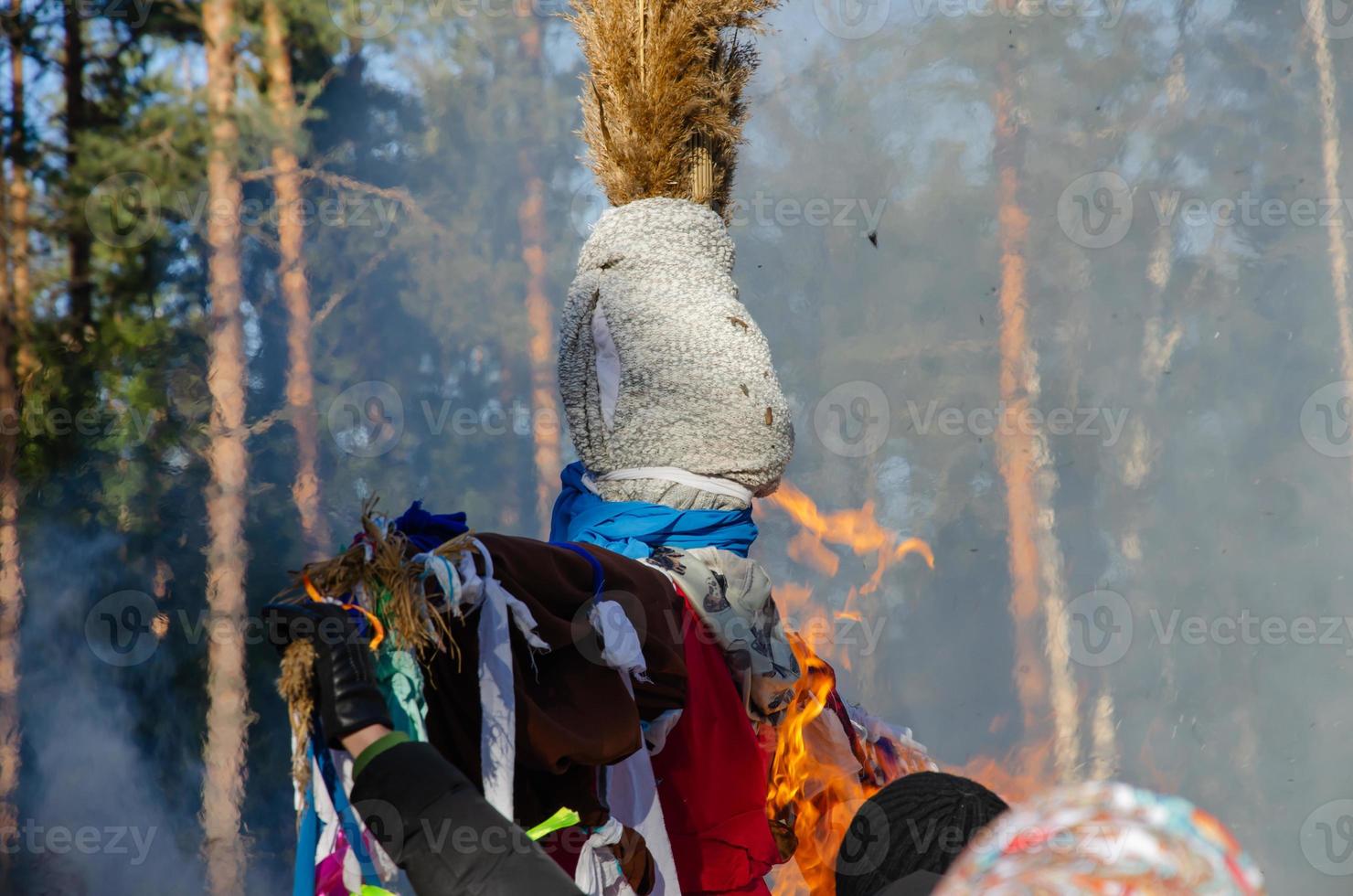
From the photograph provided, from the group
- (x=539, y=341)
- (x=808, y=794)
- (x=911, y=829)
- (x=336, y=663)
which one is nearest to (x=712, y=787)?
(x=808, y=794)

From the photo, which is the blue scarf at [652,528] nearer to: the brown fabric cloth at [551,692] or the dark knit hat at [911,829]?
the brown fabric cloth at [551,692]

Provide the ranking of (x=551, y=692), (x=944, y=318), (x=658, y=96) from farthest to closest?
(x=944, y=318), (x=658, y=96), (x=551, y=692)

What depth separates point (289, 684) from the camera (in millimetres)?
1530

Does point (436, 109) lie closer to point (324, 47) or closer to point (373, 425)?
point (324, 47)

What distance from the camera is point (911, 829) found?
1.12 m

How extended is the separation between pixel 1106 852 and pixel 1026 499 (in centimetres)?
574

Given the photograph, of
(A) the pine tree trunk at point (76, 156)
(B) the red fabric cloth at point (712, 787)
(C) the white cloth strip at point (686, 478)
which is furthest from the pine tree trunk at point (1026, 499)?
(A) the pine tree trunk at point (76, 156)

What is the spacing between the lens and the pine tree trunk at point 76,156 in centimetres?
426

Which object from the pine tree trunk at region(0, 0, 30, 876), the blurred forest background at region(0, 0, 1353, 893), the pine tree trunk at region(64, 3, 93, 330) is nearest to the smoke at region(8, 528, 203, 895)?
the pine tree trunk at region(0, 0, 30, 876)

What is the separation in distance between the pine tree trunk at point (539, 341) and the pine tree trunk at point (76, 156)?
1.73 metres

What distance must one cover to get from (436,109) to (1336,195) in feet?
15.2

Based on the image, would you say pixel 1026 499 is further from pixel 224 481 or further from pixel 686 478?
pixel 686 478

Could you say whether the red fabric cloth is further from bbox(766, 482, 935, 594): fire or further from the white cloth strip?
bbox(766, 482, 935, 594): fire

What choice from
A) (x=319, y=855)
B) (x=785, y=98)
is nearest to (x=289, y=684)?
(x=319, y=855)
